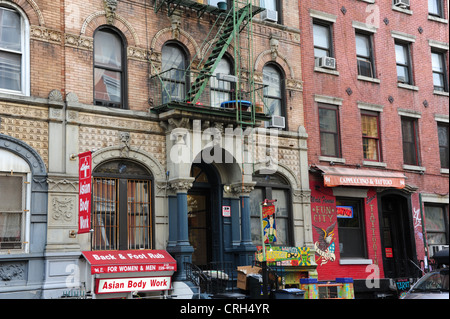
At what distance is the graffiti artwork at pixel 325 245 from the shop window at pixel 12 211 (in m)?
9.28

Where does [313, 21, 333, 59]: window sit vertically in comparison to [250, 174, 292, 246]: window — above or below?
above

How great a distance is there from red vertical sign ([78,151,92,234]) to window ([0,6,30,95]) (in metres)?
2.32

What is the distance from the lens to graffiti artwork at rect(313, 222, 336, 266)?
19109 mm

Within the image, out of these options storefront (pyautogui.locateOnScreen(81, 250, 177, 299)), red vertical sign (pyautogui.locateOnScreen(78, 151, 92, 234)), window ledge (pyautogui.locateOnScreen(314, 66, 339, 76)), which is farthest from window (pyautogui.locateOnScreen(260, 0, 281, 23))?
storefront (pyautogui.locateOnScreen(81, 250, 177, 299))

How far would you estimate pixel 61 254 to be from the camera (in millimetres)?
13938

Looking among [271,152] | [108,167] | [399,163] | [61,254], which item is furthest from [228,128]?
[399,163]

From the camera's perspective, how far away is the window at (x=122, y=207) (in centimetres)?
1511

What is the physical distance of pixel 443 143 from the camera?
2386 cm

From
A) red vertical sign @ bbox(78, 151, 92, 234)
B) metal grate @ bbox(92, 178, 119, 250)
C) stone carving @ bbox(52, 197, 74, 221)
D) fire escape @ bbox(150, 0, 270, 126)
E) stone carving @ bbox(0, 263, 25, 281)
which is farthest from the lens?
fire escape @ bbox(150, 0, 270, 126)

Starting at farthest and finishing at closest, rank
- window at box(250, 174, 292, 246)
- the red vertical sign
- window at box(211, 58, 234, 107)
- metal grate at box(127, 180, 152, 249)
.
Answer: window at box(250, 174, 292, 246)
window at box(211, 58, 234, 107)
metal grate at box(127, 180, 152, 249)
the red vertical sign

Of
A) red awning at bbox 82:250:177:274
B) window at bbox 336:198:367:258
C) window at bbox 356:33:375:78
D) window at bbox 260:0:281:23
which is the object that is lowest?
red awning at bbox 82:250:177:274

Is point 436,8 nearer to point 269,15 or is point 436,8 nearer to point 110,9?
point 269,15

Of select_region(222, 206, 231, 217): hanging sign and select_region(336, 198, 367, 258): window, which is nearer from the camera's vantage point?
select_region(222, 206, 231, 217): hanging sign

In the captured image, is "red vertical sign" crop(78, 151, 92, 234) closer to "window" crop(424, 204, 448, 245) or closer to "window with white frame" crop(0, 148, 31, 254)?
"window with white frame" crop(0, 148, 31, 254)
